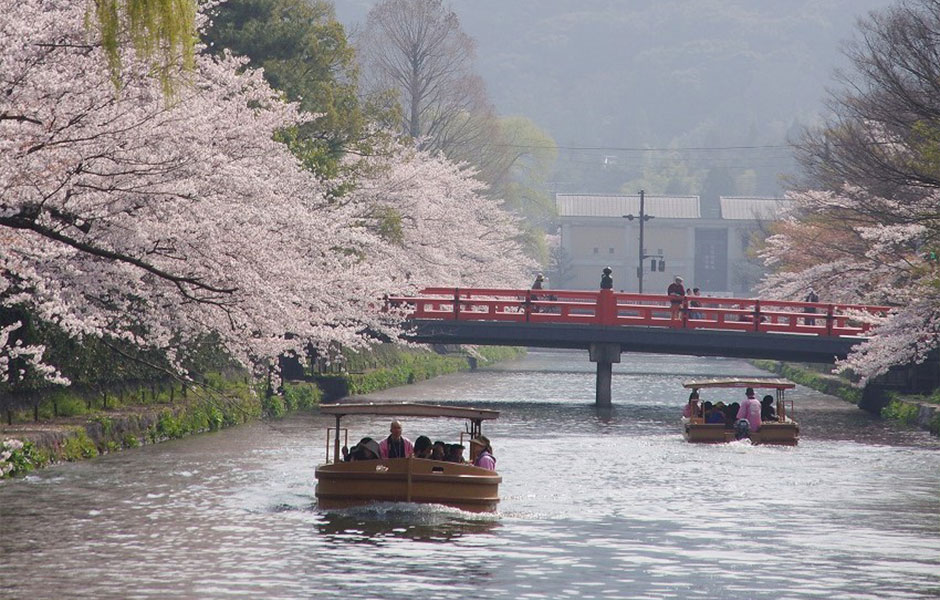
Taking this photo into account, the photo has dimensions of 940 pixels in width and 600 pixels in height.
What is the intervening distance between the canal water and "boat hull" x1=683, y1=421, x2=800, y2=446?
632 mm

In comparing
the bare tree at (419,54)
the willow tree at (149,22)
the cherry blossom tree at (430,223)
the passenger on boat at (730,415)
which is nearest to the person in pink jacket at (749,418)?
the passenger on boat at (730,415)

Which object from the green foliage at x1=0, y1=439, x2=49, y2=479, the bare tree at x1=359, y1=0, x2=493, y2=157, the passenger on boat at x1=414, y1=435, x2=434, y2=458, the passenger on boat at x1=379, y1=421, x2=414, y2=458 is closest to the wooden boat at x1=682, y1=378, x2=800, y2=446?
the passenger on boat at x1=414, y1=435, x2=434, y2=458

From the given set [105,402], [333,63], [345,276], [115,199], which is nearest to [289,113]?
[345,276]

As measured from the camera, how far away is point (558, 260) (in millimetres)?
162000

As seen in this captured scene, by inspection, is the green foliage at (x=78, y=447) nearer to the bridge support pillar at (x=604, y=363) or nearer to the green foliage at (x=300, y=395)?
the green foliage at (x=300, y=395)

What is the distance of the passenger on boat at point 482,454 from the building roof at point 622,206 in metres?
136

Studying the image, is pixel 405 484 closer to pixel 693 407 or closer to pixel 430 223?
pixel 693 407

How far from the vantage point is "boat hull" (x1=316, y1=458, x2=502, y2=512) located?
2652 cm

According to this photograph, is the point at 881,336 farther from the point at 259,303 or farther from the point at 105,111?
the point at 105,111

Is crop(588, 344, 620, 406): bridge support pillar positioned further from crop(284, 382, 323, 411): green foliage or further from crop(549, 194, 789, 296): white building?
crop(549, 194, 789, 296): white building

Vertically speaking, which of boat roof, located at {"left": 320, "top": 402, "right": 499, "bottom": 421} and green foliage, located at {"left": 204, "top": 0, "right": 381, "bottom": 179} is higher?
green foliage, located at {"left": 204, "top": 0, "right": 381, "bottom": 179}

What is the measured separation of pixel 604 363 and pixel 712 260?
119 meters

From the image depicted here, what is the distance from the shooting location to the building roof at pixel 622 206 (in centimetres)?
16700

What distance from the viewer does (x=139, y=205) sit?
3072cm
